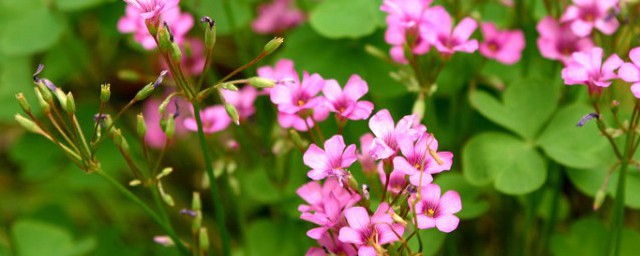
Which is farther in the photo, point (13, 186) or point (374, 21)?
point (13, 186)

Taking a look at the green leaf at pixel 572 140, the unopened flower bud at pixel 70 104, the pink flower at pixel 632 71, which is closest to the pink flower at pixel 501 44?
the green leaf at pixel 572 140

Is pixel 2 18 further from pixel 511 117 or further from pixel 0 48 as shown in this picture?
pixel 511 117

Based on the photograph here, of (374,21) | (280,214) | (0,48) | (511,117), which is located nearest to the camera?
(511,117)

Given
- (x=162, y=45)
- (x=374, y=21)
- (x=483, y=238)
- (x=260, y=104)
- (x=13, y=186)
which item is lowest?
(x=13, y=186)

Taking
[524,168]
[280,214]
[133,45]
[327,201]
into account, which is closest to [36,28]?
[133,45]

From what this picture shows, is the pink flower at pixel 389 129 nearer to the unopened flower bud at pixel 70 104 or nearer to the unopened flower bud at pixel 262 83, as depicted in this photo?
the unopened flower bud at pixel 262 83

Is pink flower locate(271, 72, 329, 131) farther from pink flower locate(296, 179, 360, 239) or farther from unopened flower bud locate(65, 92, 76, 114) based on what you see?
unopened flower bud locate(65, 92, 76, 114)

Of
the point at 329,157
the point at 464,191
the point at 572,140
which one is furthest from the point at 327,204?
the point at 572,140
